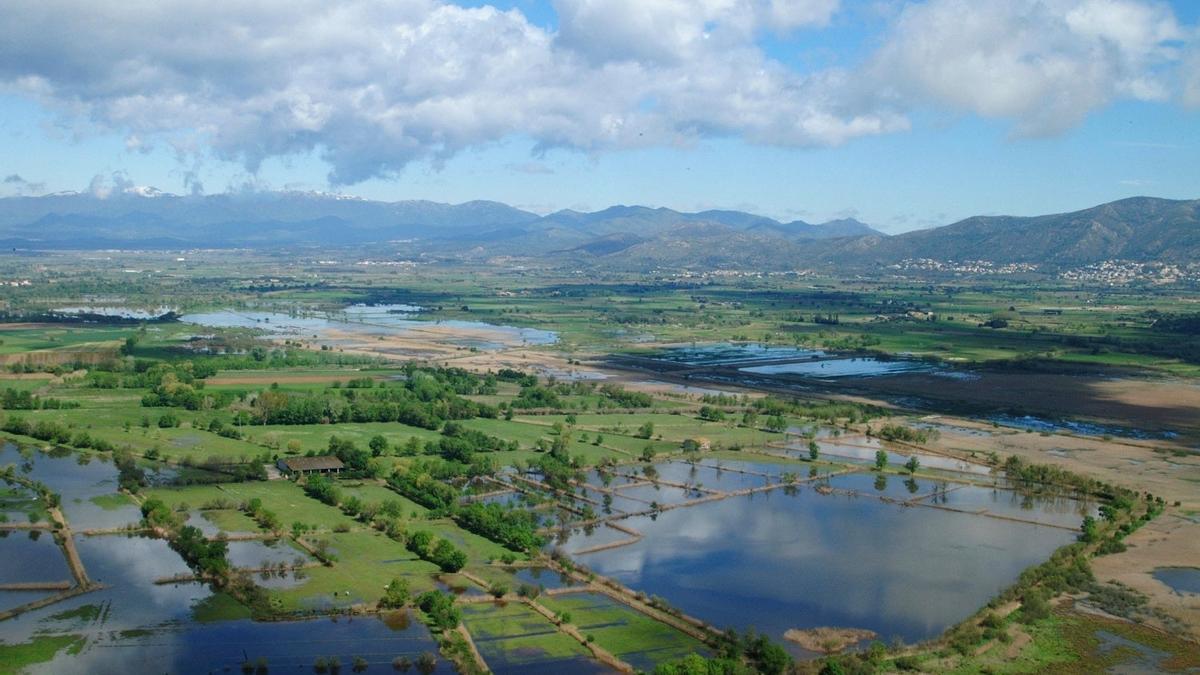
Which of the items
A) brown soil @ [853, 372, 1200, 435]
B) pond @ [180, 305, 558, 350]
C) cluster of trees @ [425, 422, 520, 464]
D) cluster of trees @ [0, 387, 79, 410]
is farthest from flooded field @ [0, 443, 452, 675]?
pond @ [180, 305, 558, 350]

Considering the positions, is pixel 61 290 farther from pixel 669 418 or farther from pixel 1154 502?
pixel 1154 502

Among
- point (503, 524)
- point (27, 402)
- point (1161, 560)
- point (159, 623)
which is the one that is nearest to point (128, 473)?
point (159, 623)

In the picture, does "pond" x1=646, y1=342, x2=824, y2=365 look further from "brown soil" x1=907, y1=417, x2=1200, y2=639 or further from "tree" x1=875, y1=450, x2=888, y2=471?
"tree" x1=875, y1=450, x2=888, y2=471

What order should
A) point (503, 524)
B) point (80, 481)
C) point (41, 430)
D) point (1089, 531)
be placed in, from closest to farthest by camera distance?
1. point (503, 524)
2. point (1089, 531)
3. point (80, 481)
4. point (41, 430)

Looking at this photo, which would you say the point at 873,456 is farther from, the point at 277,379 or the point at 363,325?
the point at 363,325

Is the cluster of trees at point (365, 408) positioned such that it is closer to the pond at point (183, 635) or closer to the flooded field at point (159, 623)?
the flooded field at point (159, 623)

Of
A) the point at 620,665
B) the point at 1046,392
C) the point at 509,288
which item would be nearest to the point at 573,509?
the point at 620,665
